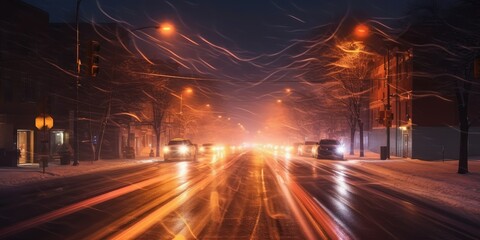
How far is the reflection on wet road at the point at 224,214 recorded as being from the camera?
33.9ft

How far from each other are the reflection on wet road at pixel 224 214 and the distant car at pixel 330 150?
28714 millimetres

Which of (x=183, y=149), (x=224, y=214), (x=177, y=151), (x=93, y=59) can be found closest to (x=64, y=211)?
(x=224, y=214)

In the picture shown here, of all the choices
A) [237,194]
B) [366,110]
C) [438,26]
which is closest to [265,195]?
[237,194]

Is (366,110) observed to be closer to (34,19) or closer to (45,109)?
(34,19)

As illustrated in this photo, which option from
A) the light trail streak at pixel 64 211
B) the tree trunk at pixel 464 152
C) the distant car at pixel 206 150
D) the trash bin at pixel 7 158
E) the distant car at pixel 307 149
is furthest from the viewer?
the distant car at pixel 206 150

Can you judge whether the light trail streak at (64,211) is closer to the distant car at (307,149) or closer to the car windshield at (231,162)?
the car windshield at (231,162)

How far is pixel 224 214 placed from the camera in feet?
42.3

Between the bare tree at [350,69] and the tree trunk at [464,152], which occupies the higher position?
the bare tree at [350,69]

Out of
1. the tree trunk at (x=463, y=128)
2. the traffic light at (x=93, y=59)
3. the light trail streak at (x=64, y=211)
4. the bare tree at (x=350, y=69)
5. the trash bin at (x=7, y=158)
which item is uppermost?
the bare tree at (x=350, y=69)

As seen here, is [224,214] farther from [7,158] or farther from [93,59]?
[7,158]

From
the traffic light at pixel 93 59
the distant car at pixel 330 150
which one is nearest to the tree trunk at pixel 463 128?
the traffic light at pixel 93 59

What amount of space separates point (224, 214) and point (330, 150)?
121 feet

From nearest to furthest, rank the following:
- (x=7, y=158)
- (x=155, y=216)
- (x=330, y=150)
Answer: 1. (x=155, y=216)
2. (x=7, y=158)
3. (x=330, y=150)

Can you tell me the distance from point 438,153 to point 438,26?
2352 centimetres
